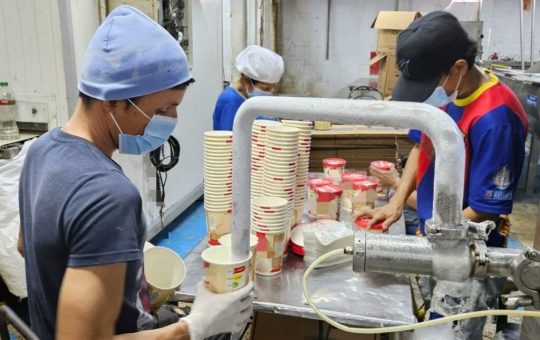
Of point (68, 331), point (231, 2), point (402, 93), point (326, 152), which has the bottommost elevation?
point (326, 152)

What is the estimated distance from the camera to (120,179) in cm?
96

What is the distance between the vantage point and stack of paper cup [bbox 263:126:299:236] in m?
1.50

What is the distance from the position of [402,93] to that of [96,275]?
118cm

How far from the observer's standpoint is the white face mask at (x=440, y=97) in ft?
5.23

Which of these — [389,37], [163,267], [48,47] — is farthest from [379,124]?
[389,37]

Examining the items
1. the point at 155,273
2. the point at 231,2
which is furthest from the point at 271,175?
the point at 231,2

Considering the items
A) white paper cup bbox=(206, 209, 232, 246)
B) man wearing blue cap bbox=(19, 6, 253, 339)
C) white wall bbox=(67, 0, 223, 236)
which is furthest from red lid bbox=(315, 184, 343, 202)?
white wall bbox=(67, 0, 223, 236)

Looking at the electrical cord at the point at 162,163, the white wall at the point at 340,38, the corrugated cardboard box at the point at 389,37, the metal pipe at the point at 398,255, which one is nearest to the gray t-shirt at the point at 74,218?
the metal pipe at the point at 398,255

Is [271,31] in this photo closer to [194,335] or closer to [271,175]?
[271,175]

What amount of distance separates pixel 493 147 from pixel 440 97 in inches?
10.1

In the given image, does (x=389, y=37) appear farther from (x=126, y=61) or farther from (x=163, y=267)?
(x=126, y=61)

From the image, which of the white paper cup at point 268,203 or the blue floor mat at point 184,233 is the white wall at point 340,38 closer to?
the blue floor mat at point 184,233

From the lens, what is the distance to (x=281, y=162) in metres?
1.53

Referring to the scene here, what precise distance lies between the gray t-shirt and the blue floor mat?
2320 millimetres
